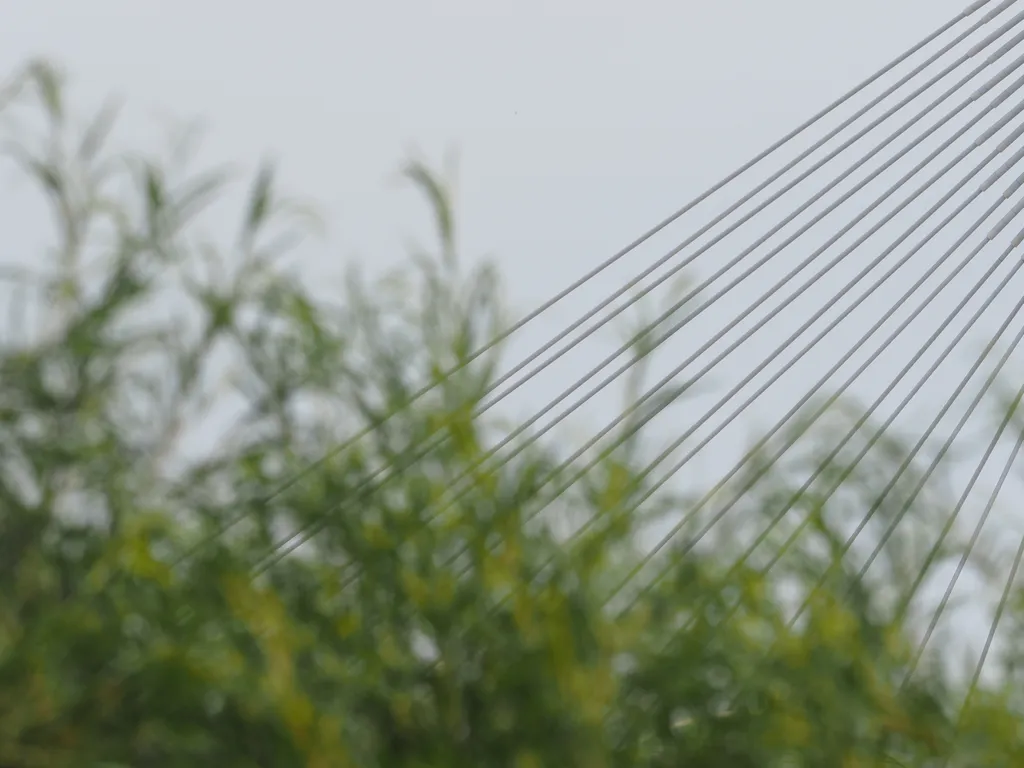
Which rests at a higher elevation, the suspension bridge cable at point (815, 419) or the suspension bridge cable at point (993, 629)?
the suspension bridge cable at point (815, 419)

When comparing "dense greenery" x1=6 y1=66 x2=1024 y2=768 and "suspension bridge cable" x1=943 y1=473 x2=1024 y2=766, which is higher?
"dense greenery" x1=6 y1=66 x2=1024 y2=768

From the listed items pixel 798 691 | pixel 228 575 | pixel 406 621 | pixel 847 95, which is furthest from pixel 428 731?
pixel 847 95

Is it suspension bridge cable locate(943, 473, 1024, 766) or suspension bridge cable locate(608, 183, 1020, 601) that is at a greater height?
suspension bridge cable locate(608, 183, 1020, 601)

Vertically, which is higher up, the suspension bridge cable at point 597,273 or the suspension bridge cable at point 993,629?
the suspension bridge cable at point 597,273

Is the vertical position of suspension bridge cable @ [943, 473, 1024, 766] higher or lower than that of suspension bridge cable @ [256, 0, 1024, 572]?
lower

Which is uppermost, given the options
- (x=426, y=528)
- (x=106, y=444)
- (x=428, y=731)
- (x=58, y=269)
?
(x=58, y=269)

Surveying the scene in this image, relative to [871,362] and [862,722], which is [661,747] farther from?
[871,362]

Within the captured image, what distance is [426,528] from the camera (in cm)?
142

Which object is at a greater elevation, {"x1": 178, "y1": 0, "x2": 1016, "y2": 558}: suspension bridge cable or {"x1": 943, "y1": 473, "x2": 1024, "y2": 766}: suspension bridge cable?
{"x1": 178, "y1": 0, "x2": 1016, "y2": 558}: suspension bridge cable

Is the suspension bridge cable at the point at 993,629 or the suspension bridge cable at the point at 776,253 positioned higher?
the suspension bridge cable at the point at 776,253

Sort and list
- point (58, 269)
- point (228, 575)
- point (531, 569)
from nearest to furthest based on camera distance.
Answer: point (228, 575)
point (531, 569)
point (58, 269)

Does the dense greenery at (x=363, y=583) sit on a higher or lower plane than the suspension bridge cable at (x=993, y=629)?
higher

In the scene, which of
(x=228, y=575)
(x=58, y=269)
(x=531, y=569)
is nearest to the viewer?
(x=228, y=575)

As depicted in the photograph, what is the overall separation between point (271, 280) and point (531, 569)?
43 cm
